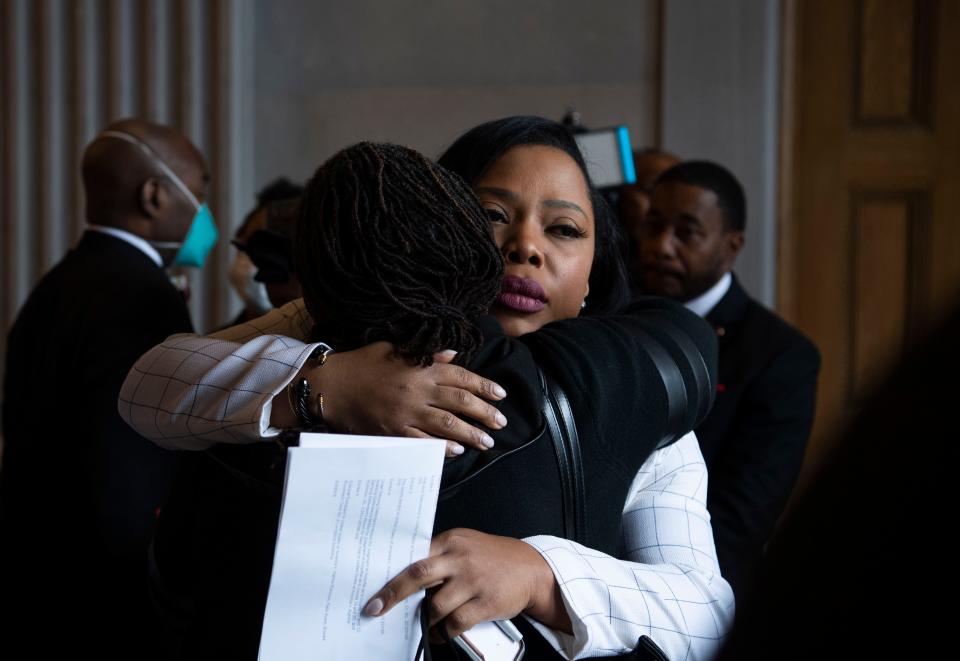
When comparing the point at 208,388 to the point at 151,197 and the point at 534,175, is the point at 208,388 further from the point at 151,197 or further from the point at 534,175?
the point at 151,197

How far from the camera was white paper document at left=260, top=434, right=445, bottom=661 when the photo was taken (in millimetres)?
864

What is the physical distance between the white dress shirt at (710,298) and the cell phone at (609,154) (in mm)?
567

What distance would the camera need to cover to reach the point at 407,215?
97 centimetres

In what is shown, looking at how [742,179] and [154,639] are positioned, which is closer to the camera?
[154,639]

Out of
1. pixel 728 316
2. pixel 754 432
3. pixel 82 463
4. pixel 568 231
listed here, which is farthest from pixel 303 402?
pixel 728 316

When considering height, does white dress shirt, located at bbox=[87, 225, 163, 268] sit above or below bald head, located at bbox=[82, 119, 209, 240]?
below

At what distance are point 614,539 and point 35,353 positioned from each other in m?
1.69

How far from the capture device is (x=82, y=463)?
2.20 m

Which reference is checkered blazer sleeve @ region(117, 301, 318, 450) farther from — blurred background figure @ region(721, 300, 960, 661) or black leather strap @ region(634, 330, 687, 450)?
blurred background figure @ region(721, 300, 960, 661)

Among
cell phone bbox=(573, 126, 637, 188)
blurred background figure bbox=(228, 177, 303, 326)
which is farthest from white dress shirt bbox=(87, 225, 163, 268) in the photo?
cell phone bbox=(573, 126, 637, 188)

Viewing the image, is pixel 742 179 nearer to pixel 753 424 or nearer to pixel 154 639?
pixel 753 424

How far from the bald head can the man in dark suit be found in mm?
1256

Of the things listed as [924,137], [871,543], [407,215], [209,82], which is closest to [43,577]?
[407,215]

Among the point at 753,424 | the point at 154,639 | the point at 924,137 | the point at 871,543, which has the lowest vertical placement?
the point at 154,639
